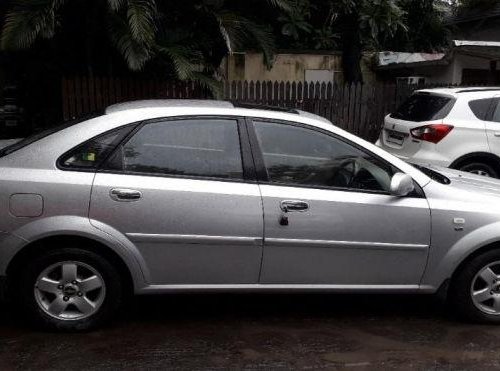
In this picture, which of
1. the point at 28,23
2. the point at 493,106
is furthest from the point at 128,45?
the point at 493,106

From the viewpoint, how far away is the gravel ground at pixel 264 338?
11.2 feet

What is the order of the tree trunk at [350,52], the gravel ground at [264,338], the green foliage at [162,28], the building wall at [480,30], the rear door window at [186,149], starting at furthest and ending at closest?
1. the building wall at [480,30]
2. the tree trunk at [350,52]
3. the green foliage at [162,28]
4. the rear door window at [186,149]
5. the gravel ground at [264,338]

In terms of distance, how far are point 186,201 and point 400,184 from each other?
4.51 ft

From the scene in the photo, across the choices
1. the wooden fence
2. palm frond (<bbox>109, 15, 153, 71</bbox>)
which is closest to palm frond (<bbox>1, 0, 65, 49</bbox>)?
palm frond (<bbox>109, 15, 153, 71</bbox>)

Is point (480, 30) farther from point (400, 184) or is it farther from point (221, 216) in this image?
point (221, 216)

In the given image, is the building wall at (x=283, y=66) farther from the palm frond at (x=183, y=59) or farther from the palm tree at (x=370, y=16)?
the palm frond at (x=183, y=59)

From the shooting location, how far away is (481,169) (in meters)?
7.36

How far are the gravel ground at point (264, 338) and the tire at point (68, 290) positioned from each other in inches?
4.8

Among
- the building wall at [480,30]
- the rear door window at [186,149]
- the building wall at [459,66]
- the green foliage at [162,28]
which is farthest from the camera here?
the building wall at [480,30]

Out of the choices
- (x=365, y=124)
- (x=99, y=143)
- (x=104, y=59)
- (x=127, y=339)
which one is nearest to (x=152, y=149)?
(x=99, y=143)

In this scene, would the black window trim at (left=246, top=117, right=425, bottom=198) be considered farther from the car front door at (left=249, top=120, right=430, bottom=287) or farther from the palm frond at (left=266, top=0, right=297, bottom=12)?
the palm frond at (left=266, top=0, right=297, bottom=12)

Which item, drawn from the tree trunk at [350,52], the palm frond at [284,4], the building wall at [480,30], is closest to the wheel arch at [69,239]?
the palm frond at [284,4]

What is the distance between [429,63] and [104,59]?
8318 millimetres

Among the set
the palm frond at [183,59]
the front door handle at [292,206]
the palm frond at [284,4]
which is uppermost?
the palm frond at [284,4]
